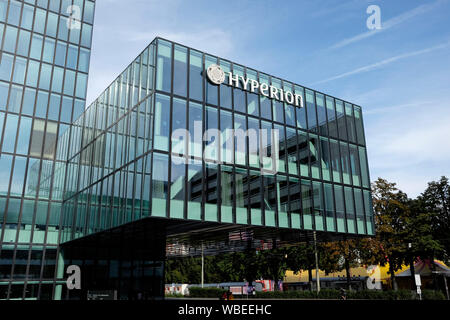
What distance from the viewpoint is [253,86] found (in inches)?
1190

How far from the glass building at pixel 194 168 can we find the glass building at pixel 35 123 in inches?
64.3

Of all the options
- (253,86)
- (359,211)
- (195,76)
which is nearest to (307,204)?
(359,211)

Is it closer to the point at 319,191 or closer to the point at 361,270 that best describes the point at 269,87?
the point at 319,191

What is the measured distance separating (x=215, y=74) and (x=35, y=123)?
18.7m

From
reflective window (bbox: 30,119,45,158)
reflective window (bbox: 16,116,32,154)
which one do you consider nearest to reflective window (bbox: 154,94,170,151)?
reflective window (bbox: 30,119,45,158)

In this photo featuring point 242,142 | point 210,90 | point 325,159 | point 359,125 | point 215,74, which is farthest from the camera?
point 359,125

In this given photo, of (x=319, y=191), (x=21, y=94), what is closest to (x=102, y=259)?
(x=21, y=94)

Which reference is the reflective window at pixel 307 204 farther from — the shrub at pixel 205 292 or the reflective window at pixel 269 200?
the shrub at pixel 205 292

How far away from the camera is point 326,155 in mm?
32312

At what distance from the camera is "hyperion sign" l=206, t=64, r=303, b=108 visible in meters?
28.2

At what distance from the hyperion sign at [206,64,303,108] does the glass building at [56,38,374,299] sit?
27 centimetres

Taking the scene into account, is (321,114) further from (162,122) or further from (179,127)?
(162,122)

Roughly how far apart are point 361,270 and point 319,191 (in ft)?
172

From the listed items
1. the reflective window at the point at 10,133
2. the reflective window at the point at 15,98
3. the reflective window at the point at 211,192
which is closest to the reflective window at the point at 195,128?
the reflective window at the point at 211,192
